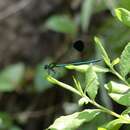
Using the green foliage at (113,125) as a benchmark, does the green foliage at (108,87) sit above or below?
above

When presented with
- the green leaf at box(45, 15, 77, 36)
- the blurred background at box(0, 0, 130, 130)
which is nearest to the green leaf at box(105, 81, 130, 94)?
the blurred background at box(0, 0, 130, 130)

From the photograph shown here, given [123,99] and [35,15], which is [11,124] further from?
[123,99]

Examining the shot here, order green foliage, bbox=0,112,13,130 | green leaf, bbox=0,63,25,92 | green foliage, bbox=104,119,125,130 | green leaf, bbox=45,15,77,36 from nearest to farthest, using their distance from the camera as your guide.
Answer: green foliage, bbox=104,119,125,130, green foliage, bbox=0,112,13,130, green leaf, bbox=0,63,25,92, green leaf, bbox=45,15,77,36

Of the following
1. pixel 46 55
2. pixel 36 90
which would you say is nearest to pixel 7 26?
pixel 46 55

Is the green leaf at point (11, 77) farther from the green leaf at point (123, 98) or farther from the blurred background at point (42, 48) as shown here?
the green leaf at point (123, 98)

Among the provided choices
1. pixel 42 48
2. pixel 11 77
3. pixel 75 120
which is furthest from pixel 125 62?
pixel 42 48

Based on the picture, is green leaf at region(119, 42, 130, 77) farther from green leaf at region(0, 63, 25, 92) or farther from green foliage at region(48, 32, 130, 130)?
green leaf at region(0, 63, 25, 92)

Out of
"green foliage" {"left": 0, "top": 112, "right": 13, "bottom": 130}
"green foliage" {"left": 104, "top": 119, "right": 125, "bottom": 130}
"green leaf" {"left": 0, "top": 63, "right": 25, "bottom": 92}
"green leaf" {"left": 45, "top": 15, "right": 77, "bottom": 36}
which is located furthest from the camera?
"green leaf" {"left": 45, "top": 15, "right": 77, "bottom": 36}

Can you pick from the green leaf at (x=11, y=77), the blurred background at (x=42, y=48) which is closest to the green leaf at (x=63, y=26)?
the blurred background at (x=42, y=48)
